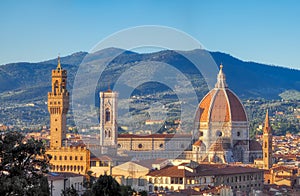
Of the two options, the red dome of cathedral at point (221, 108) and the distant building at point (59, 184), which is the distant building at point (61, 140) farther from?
the red dome of cathedral at point (221, 108)

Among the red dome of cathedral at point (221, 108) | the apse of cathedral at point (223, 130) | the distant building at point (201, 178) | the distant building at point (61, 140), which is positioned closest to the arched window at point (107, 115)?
the apse of cathedral at point (223, 130)

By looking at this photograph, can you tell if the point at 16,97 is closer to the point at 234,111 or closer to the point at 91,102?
the point at 91,102

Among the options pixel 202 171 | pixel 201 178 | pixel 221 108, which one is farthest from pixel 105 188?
pixel 221 108

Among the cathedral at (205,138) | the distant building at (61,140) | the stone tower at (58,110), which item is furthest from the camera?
the cathedral at (205,138)

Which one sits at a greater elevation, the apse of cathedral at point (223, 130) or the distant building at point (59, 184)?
the apse of cathedral at point (223, 130)

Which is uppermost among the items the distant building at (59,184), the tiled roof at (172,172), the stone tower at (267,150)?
the stone tower at (267,150)

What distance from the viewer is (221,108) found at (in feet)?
322

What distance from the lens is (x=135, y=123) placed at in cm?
12269

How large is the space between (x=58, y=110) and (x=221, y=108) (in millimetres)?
22807

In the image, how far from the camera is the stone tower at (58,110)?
79688mm

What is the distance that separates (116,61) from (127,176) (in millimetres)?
111757

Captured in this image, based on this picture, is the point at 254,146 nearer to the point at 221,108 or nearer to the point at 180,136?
the point at 221,108

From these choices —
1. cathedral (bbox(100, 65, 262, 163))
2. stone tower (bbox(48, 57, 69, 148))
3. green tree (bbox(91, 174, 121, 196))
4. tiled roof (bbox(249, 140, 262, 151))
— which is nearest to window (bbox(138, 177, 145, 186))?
stone tower (bbox(48, 57, 69, 148))

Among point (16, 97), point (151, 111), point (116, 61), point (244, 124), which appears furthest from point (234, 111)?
point (16, 97)
